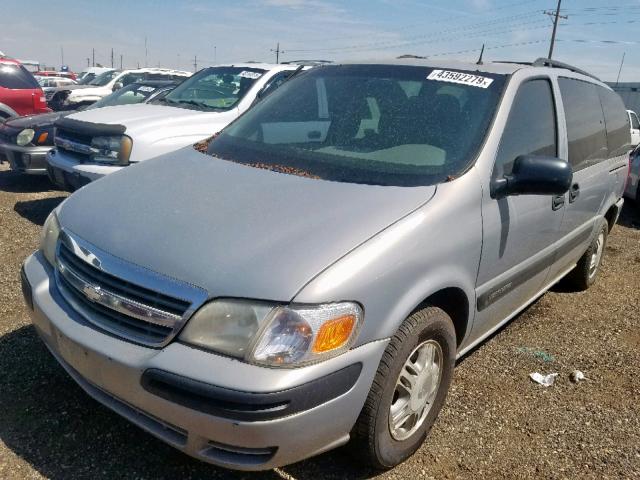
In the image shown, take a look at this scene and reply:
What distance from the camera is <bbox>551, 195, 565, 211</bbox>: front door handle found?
318 centimetres

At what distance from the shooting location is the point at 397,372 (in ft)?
Result: 6.98

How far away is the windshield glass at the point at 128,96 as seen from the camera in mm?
7863

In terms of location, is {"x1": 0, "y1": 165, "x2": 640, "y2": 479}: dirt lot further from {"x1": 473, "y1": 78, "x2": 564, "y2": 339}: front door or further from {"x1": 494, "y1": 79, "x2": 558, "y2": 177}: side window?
{"x1": 494, "y1": 79, "x2": 558, "y2": 177}: side window

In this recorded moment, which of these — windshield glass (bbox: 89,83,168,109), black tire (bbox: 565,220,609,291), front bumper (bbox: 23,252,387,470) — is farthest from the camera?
windshield glass (bbox: 89,83,168,109)

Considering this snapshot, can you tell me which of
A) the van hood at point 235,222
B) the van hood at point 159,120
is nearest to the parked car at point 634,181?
the van hood at point 159,120

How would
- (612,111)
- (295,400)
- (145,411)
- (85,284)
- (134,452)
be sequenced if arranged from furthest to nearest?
(612,111)
(134,452)
(85,284)
(145,411)
(295,400)

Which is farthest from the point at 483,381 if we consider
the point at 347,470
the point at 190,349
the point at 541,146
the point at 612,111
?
the point at 612,111

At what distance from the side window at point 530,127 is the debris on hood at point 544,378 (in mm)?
1322

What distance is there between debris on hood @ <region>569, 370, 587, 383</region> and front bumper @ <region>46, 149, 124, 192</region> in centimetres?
388

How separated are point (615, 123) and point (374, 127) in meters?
2.74

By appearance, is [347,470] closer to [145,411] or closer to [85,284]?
[145,411]

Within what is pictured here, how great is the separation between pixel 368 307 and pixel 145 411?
873 millimetres

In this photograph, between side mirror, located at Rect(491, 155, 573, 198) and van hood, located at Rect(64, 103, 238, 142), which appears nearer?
side mirror, located at Rect(491, 155, 573, 198)

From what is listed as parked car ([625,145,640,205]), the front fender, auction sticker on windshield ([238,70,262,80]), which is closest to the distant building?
parked car ([625,145,640,205])
